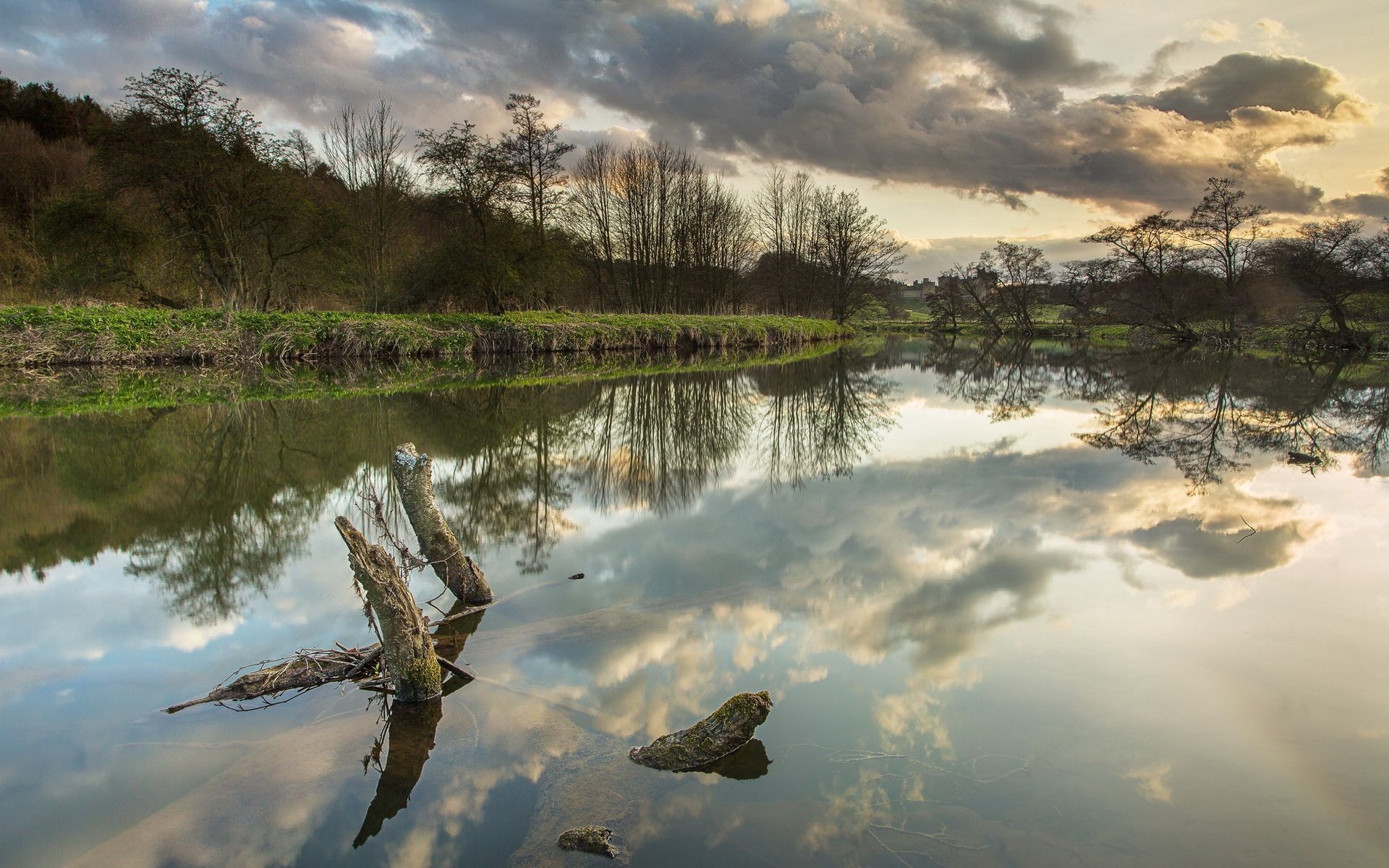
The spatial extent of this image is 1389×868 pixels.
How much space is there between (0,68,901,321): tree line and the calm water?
1638cm

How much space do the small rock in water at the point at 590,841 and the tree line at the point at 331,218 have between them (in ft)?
78.5

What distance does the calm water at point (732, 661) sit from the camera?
2340 millimetres

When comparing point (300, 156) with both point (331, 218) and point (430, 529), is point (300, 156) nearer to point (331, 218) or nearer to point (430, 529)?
point (331, 218)

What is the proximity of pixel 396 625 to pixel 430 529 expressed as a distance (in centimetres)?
128

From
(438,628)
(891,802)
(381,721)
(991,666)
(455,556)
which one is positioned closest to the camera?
(891,802)

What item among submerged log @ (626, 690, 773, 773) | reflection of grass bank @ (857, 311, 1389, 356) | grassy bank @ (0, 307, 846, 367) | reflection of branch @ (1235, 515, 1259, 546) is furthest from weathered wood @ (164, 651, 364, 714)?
reflection of grass bank @ (857, 311, 1389, 356)

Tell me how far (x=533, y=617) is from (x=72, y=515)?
15.3ft

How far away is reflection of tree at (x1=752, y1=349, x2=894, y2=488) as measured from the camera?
8.54 metres

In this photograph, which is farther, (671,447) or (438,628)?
(671,447)

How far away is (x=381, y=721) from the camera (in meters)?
3.01

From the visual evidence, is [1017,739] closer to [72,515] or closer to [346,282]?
[72,515]

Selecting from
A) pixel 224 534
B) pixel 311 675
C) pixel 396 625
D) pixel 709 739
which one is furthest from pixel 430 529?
pixel 709 739

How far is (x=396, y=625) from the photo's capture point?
3150mm

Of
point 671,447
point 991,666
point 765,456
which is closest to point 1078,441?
point 765,456
